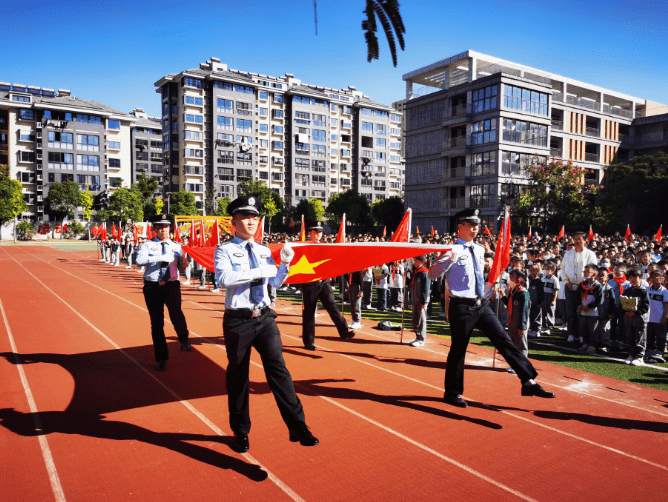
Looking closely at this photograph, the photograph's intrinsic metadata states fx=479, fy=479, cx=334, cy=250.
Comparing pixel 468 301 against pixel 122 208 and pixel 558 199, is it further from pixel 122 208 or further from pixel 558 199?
pixel 122 208

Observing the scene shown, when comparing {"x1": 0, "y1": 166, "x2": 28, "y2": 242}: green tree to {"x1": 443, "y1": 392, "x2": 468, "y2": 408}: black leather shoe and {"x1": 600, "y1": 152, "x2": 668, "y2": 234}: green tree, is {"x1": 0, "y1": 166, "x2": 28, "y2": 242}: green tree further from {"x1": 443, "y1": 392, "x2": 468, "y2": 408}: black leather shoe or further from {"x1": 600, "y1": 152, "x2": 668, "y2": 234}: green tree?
{"x1": 443, "y1": 392, "x2": 468, "y2": 408}: black leather shoe

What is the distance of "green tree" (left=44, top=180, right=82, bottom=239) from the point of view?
7131 centimetres

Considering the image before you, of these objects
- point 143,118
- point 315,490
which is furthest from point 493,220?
point 143,118

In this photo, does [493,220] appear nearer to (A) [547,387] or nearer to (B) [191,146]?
(A) [547,387]

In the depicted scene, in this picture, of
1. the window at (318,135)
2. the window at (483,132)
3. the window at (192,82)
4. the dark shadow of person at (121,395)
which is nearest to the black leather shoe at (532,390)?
the dark shadow of person at (121,395)

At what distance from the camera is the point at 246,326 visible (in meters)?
4.93

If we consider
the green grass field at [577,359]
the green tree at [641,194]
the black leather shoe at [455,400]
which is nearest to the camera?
the black leather shoe at [455,400]

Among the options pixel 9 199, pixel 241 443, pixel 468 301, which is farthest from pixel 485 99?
pixel 9 199

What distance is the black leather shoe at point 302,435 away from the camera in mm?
5039

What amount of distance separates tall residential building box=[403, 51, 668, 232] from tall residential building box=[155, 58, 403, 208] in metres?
36.8

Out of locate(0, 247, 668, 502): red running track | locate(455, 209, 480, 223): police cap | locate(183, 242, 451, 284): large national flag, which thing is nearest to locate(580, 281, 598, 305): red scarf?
locate(0, 247, 668, 502): red running track

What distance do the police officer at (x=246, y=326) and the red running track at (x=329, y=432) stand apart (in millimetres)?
481

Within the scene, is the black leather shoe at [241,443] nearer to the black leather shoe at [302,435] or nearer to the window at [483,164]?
the black leather shoe at [302,435]

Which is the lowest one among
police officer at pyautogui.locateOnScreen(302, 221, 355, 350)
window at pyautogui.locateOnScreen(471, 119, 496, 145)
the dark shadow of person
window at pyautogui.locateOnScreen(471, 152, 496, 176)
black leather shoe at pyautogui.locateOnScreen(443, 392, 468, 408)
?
the dark shadow of person
